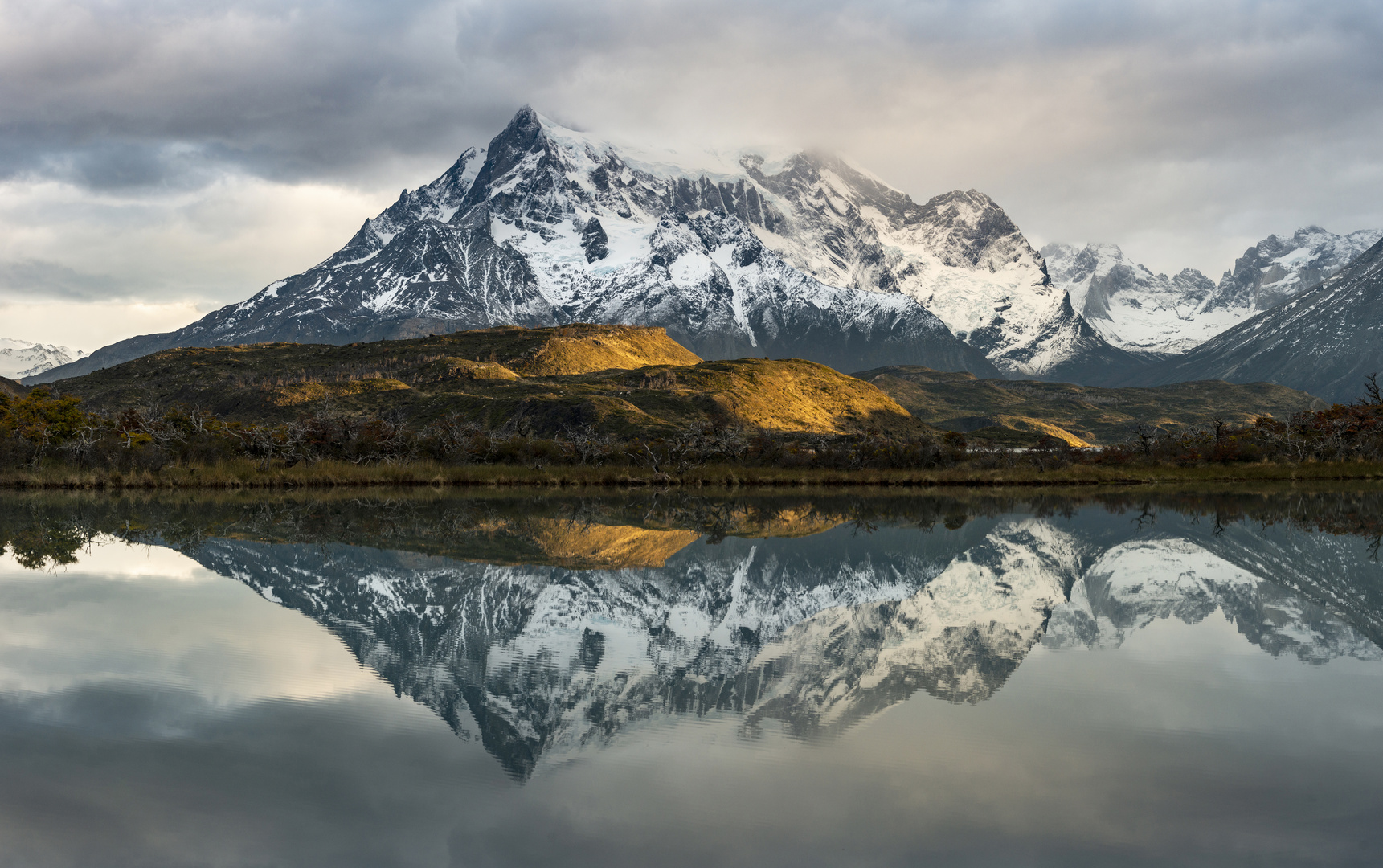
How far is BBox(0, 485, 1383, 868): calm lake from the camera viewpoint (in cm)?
841

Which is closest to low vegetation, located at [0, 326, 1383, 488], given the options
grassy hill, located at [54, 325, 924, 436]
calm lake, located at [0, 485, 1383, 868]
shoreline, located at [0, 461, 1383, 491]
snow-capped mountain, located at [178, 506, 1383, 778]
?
shoreline, located at [0, 461, 1383, 491]

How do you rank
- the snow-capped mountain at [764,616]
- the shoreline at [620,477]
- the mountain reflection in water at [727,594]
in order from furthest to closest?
the shoreline at [620,477] < the mountain reflection in water at [727,594] < the snow-capped mountain at [764,616]

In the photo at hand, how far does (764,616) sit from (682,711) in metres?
7.06

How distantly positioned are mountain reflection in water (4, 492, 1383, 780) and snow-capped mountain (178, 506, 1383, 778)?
0.23 feet

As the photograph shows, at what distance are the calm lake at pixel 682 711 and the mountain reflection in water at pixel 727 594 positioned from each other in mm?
117

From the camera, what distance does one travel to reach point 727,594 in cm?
2166

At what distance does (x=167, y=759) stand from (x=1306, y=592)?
22.7 meters

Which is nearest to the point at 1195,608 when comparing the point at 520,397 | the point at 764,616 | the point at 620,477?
the point at 764,616

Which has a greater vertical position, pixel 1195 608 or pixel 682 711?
pixel 682 711

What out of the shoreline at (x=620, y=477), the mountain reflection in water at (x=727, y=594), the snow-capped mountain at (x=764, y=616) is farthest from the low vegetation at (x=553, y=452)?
the snow-capped mountain at (x=764, y=616)

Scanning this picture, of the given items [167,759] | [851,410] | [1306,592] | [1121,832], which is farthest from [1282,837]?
[851,410]

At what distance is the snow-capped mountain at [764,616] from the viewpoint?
1248cm

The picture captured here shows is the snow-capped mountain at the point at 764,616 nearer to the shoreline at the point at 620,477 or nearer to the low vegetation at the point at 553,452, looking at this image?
the shoreline at the point at 620,477

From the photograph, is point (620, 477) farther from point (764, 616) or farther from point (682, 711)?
point (682, 711)
